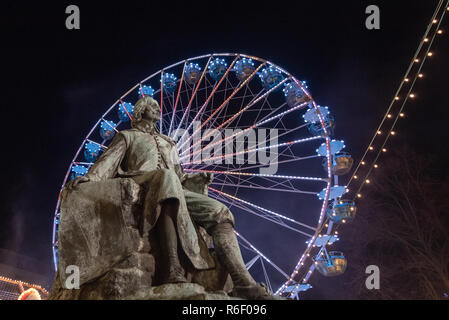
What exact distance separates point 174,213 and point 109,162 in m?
1.06

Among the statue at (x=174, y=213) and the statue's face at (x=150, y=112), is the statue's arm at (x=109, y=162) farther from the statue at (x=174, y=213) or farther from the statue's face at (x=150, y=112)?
the statue's face at (x=150, y=112)

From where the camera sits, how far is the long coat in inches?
142

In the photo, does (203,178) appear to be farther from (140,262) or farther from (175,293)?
(175,293)

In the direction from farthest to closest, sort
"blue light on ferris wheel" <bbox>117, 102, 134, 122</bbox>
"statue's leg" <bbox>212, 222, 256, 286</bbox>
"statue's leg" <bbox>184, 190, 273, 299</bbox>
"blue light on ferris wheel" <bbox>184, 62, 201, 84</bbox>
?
"blue light on ferris wheel" <bbox>184, 62, 201, 84</bbox>
"blue light on ferris wheel" <bbox>117, 102, 134, 122</bbox>
"statue's leg" <bbox>212, 222, 256, 286</bbox>
"statue's leg" <bbox>184, 190, 273, 299</bbox>

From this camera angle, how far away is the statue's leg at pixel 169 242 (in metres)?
3.31

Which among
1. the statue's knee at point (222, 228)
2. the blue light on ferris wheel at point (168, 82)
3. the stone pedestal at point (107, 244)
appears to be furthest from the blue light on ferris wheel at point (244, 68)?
the stone pedestal at point (107, 244)

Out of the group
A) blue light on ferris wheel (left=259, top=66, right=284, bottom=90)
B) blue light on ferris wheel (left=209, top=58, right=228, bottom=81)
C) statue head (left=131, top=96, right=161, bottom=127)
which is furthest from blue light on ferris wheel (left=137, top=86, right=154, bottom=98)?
statue head (left=131, top=96, right=161, bottom=127)

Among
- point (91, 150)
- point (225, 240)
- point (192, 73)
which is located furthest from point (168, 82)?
point (225, 240)

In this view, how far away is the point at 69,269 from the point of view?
133 inches

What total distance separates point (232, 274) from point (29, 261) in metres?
23.7

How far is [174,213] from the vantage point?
3621mm

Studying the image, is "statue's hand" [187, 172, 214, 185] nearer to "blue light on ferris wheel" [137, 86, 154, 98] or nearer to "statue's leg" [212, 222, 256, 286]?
"statue's leg" [212, 222, 256, 286]
